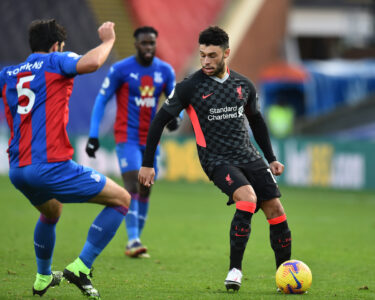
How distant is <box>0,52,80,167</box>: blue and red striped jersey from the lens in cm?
584

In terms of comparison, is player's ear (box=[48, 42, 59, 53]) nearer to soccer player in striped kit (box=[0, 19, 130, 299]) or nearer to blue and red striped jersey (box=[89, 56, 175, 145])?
soccer player in striped kit (box=[0, 19, 130, 299])

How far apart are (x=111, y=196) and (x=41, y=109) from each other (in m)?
0.87

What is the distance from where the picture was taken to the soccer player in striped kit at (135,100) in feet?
30.0

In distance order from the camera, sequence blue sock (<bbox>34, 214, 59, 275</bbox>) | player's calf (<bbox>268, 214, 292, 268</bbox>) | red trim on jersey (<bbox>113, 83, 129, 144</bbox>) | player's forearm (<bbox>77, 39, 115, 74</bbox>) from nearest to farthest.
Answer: player's forearm (<bbox>77, 39, 115, 74</bbox>) < blue sock (<bbox>34, 214, 59, 275</bbox>) < player's calf (<bbox>268, 214, 292, 268</bbox>) < red trim on jersey (<bbox>113, 83, 129, 144</bbox>)

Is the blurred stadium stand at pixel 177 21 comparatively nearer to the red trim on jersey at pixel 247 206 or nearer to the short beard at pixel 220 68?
Result: the short beard at pixel 220 68

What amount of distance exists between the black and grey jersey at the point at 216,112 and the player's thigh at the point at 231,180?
0.23 feet

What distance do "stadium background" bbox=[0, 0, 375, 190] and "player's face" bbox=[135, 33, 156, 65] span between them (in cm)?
999

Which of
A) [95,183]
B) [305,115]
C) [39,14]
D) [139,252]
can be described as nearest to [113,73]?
[139,252]

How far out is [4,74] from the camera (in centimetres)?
606

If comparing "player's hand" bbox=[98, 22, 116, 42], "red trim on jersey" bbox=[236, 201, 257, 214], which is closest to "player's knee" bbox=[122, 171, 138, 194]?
"red trim on jersey" bbox=[236, 201, 257, 214]

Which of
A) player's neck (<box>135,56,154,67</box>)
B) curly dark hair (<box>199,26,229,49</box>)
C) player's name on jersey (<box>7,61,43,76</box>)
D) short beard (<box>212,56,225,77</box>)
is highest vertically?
curly dark hair (<box>199,26,229,49</box>)

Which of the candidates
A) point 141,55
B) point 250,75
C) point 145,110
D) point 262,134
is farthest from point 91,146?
point 250,75

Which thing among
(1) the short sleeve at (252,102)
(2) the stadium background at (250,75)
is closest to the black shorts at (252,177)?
(1) the short sleeve at (252,102)

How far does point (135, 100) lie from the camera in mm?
9242
